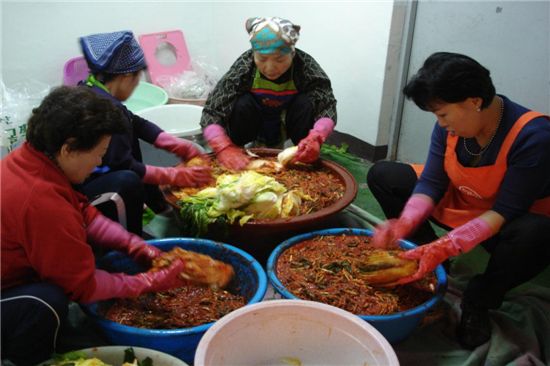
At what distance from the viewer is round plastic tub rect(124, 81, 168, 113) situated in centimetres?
425

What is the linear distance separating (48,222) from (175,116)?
254cm

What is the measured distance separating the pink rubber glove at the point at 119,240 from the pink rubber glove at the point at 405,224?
0.92 meters

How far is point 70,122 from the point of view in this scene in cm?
144

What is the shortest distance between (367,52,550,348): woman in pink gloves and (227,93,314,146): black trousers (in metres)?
1.07

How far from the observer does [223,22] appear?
4824 millimetres

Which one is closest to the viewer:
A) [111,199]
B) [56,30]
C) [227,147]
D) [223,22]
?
[111,199]

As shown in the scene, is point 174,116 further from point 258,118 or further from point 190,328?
point 190,328

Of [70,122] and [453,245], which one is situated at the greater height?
[70,122]

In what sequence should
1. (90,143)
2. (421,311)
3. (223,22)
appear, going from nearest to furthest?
(90,143)
(421,311)
(223,22)

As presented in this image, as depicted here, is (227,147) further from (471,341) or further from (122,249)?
(471,341)

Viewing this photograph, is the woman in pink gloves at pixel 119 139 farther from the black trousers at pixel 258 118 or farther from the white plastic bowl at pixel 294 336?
the white plastic bowl at pixel 294 336

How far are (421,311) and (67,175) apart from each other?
1283mm

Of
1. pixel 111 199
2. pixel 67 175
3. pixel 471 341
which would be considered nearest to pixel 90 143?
pixel 67 175

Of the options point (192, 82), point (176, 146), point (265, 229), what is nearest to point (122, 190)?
point (176, 146)
